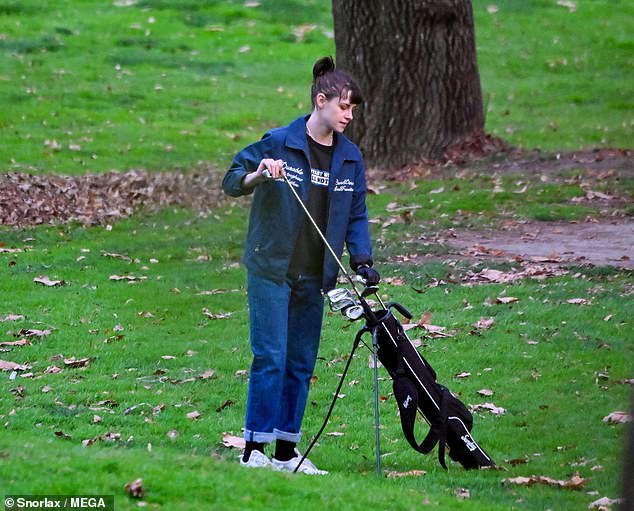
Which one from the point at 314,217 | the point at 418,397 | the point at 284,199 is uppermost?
the point at 284,199

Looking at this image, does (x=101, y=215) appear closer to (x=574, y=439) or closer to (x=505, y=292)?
(x=505, y=292)

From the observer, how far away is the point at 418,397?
21.0 feet

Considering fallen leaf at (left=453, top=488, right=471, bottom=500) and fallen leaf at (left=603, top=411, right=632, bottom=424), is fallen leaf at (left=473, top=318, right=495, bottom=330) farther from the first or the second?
fallen leaf at (left=453, top=488, right=471, bottom=500)

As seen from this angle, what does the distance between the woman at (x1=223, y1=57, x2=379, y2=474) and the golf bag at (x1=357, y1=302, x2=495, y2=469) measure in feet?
0.99

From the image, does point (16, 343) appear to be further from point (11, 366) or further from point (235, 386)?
point (235, 386)

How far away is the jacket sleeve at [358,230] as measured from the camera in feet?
21.1

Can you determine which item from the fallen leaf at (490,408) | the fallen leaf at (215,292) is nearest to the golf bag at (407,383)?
the fallen leaf at (490,408)

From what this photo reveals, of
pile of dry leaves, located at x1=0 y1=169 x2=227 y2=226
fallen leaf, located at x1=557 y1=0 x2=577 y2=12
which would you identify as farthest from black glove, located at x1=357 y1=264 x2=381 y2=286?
fallen leaf, located at x1=557 y1=0 x2=577 y2=12

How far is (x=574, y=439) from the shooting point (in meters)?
7.06

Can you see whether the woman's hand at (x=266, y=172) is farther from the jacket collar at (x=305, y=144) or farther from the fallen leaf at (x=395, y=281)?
the fallen leaf at (x=395, y=281)

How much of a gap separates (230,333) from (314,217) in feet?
11.7

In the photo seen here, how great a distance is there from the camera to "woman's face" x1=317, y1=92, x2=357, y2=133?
6215mm

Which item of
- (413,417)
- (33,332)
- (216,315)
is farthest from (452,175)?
(413,417)

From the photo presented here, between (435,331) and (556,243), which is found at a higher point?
(556,243)
